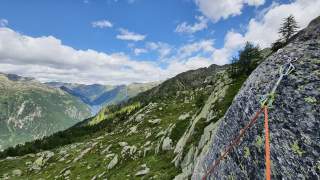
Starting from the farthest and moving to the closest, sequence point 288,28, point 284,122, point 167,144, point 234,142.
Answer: point 288,28 → point 167,144 → point 234,142 → point 284,122

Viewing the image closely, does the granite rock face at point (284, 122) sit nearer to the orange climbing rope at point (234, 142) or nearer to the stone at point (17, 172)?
the orange climbing rope at point (234, 142)

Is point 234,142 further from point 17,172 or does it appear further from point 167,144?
point 17,172

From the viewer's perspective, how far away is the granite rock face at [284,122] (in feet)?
31.5

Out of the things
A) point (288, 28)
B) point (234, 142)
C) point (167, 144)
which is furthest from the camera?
point (288, 28)

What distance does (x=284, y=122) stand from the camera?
10.8 meters

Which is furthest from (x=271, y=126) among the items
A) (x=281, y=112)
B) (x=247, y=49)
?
(x=247, y=49)

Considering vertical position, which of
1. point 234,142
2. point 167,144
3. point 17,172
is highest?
point 234,142

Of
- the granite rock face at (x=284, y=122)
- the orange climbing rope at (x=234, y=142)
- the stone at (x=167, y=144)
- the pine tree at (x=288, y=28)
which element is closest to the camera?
the granite rock face at (x=284, y=122)

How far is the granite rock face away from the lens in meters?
9.60

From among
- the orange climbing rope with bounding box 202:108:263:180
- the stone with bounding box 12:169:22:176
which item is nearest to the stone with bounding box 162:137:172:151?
the orange climbing rope with bounding box 202:108:263:180

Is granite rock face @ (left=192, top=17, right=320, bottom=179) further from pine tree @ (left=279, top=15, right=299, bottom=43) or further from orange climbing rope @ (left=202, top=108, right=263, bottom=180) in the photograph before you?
pine tree @ (left=279, top=15, right=299, bottom=43)

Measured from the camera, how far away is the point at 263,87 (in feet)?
43.4

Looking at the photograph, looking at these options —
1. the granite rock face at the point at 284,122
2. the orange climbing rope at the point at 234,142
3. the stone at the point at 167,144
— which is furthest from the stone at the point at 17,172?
the granite rock face at the point at 284,122

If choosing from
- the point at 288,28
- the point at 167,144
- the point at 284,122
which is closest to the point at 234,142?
the point at 284,122
